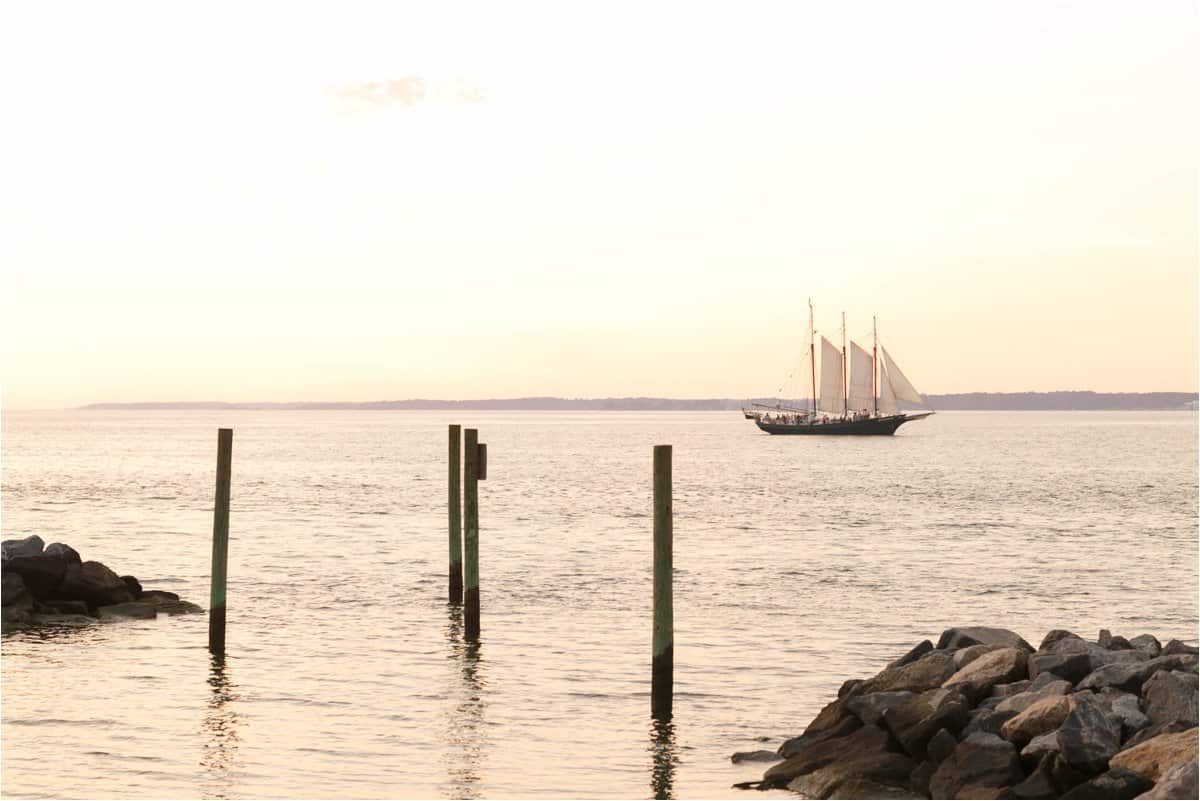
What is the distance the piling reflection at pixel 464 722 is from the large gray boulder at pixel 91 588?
6.09 metres

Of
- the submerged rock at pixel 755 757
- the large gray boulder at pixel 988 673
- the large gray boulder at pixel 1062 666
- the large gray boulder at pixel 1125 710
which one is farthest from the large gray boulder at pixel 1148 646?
the submerged rock at pixel 755 757

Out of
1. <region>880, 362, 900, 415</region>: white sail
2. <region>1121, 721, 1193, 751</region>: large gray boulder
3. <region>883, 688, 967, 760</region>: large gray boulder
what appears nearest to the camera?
<region>1121, 721, 1193, 751</region>: large gray boulder

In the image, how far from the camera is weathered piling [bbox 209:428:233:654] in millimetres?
20984

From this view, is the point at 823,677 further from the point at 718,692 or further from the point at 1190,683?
the point at 1190,683

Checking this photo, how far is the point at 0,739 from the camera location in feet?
53.1

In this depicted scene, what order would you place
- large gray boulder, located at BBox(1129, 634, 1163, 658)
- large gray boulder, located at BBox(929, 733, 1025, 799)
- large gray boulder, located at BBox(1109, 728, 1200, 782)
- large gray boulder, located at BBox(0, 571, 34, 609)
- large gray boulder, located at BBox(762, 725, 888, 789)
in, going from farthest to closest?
large gray boulder, located at BBox(0, 571, 34, 609)
large gray boulder, located at BBox(1129, 634, 1163, 658)
large gray boulder, located at BBox(762, 725, 888, 789)
large gray boulder, located at BBox(929, 733, 1025, 799)
large gray boulder, located at BBox(1109, 728, 1200, 782)

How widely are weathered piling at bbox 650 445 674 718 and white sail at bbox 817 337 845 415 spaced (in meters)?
142

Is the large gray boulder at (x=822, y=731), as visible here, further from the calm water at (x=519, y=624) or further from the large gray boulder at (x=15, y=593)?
the large gray boulder at (x=15, y=593)

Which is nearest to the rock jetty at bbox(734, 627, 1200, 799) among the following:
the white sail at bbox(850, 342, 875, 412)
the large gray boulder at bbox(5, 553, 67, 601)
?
the large gray boulder at bbox(5, 553, 67, 601)

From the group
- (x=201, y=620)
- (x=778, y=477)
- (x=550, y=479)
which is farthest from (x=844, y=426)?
(x=201, y=620)

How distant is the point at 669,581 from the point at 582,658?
544 cm

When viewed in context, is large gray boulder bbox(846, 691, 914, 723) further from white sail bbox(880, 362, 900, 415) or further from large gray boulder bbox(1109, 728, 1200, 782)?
white sail bbox(880, 362, 900, 415)

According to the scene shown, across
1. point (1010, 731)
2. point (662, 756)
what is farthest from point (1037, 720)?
point (662, 756)

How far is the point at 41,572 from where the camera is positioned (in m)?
24.8
